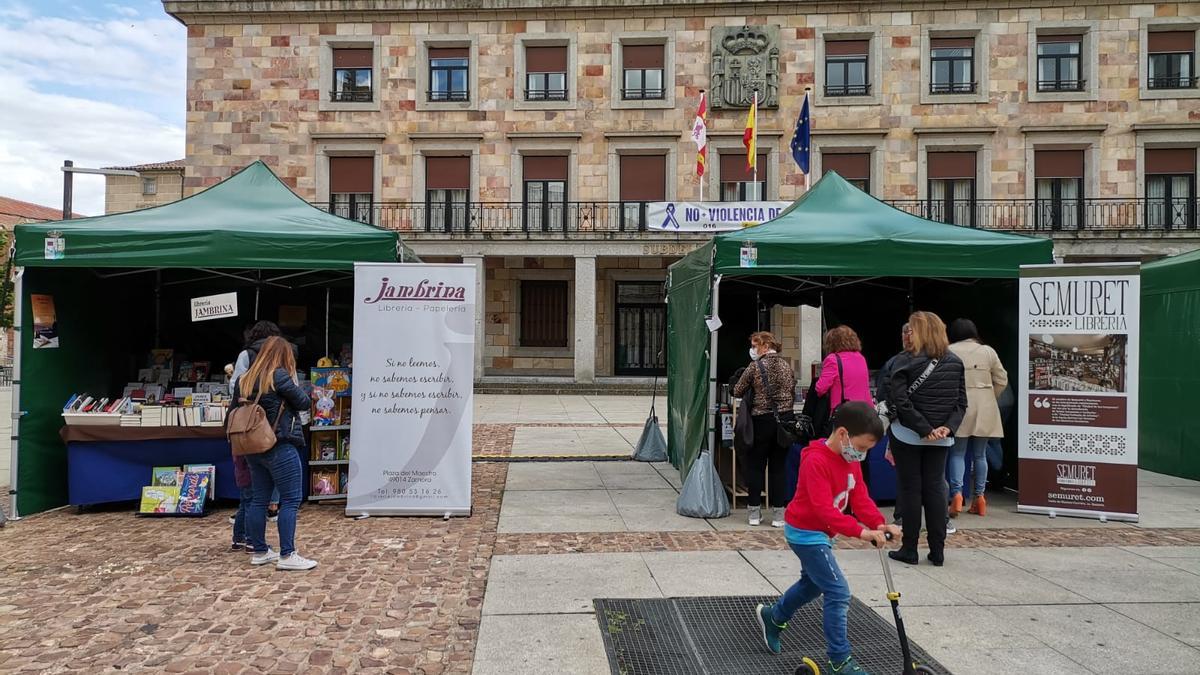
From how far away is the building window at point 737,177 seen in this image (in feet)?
76.0

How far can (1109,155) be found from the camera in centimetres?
2233

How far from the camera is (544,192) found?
23.7m

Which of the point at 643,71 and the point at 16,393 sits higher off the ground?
the point at 643,71

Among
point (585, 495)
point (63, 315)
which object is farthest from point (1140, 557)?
point (63, 315)

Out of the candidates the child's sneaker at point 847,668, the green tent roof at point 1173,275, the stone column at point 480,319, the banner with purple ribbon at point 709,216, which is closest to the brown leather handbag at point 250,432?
the child's sneaker at point 847,668

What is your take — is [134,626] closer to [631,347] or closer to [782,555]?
[782,555]

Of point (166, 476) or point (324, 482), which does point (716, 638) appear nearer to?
point (324, 482)

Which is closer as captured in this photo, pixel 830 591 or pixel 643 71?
pixel 830 591

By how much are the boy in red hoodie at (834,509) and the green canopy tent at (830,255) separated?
Answer: 3522 mm

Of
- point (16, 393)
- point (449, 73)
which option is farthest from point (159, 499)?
point (449, 73)

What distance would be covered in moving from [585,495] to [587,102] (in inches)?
712

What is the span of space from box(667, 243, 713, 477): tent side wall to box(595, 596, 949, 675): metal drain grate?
2757 millimetres

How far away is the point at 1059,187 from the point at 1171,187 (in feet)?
10.9

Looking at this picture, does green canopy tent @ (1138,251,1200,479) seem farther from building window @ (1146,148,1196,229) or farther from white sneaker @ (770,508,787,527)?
building window @ (1146,148,1196,229)
